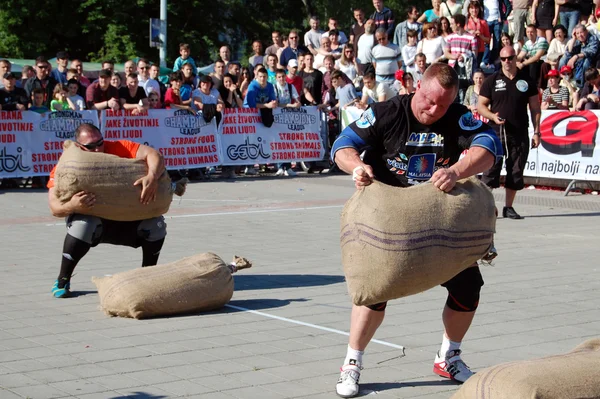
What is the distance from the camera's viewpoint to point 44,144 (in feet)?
51.5

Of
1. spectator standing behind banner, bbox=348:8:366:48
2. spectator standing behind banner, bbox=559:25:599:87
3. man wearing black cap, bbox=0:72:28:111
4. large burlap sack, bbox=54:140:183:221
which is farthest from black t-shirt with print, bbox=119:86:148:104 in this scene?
large burlap sack, bbox=54:140:183:221

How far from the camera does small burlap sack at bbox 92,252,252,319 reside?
22.4 ft

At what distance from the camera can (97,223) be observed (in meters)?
7.46

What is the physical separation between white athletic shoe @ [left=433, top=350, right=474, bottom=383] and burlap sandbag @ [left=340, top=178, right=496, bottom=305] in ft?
2.36

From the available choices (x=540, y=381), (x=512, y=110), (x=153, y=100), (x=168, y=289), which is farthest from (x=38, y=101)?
(x=540, y=381)

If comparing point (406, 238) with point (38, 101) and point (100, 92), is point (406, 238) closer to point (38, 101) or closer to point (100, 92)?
point (38, 101)

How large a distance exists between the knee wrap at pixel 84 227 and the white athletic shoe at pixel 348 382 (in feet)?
9.80

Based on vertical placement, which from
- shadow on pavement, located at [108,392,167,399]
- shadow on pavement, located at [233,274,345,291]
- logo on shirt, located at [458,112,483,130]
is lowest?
shadow on pavement, located at [233,274,345,291]

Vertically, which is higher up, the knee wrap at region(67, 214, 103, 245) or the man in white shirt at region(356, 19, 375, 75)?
the man in white shirt at region(356, 19, 375, 75)

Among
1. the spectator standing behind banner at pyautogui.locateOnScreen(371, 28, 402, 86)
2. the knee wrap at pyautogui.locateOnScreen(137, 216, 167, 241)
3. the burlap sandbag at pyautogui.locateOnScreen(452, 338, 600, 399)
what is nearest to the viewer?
the burlap sandbag at pyautogui.locateOnScreen(452, 338, 600, 399)

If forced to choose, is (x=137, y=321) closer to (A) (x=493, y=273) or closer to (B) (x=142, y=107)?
(A) (x=493, y=273)

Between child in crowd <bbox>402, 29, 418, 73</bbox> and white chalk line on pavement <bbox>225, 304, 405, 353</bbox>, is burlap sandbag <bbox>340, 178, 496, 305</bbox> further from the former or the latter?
child in crowd <bbox>402, 29, 418, 73</bbox>

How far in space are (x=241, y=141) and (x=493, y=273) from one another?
9781 millimetres

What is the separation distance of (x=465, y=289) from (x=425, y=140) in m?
0.85
